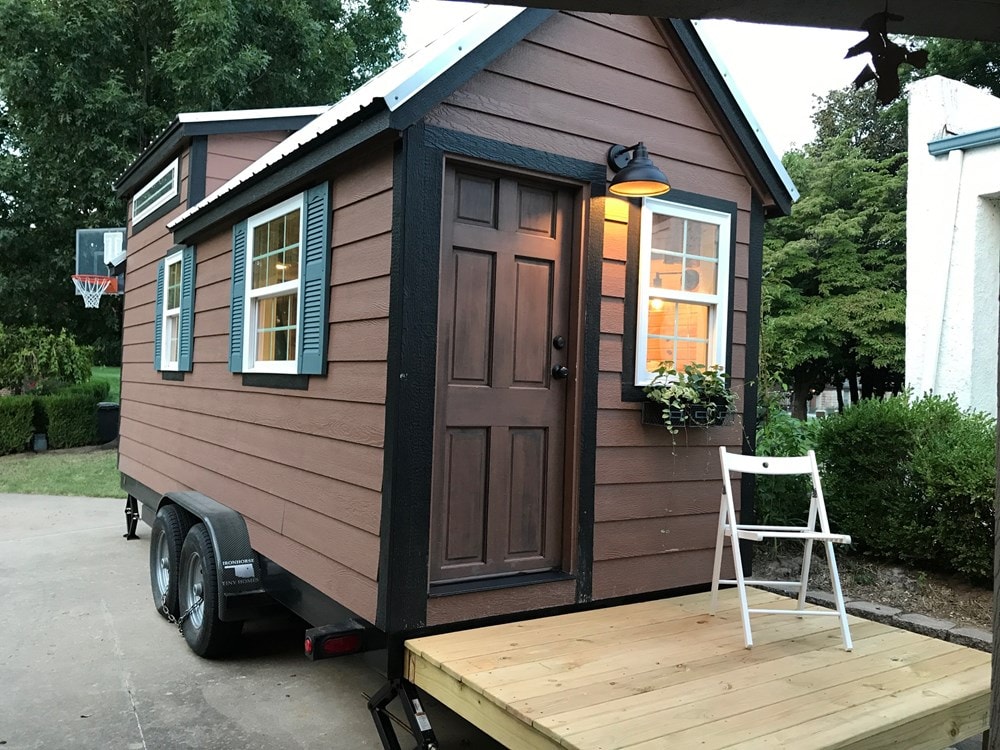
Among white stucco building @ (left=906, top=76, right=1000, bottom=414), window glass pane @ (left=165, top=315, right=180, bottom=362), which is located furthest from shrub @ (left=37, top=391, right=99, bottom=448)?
white stucco building @ (left=906, top=76, right=1000, bottom=414)

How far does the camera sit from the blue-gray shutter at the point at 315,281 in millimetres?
3576

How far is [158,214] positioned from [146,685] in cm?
474

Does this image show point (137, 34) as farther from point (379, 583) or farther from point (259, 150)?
point (379, 583)

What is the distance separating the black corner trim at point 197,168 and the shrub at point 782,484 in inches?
195

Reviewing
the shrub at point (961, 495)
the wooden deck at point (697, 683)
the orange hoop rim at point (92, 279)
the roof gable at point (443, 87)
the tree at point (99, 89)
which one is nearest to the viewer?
the wooden deck at point (697, 683)

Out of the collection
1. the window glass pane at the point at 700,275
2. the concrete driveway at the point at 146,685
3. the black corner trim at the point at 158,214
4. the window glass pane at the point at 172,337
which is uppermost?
the black corner trim at the point at 158,214

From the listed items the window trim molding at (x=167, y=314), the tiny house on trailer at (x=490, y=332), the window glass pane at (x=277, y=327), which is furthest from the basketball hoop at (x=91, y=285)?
the tiny house on trailer at (x=490, y=332)

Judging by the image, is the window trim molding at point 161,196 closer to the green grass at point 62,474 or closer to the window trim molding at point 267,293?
the window trim molding at point 267,293

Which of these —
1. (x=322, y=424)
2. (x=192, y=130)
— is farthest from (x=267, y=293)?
(x=192, y=130)

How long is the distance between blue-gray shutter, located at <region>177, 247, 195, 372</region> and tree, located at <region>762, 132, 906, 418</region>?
1094cm

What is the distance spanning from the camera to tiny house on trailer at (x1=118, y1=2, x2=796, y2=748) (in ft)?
10.0

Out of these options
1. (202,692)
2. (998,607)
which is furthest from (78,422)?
(998,607)

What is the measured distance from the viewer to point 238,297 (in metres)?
4.75

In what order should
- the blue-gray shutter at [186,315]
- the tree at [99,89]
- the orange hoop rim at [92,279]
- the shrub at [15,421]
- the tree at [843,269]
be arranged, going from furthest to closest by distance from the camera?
the tree at [843,269] → the tree at [99,89] → the shrub at [15,421] → the orange hoop rim at [92,279] → the blue-gray shutter at [186,315]
